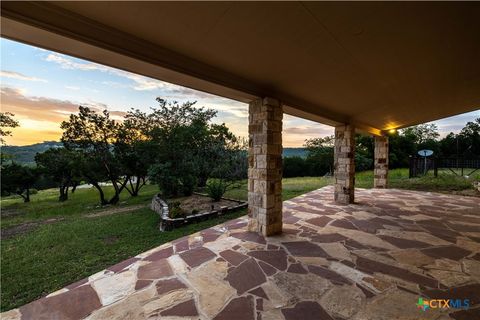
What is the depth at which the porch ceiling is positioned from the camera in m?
1.60

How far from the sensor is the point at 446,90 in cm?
408

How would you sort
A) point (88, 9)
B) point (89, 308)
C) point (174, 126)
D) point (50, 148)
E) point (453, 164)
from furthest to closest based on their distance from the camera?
point (453, 164)
point (50, 148)
point (174, 126)
point (89, 308)
point (88, 9)

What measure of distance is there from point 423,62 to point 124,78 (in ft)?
20.5

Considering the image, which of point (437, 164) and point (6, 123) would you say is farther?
point (437, 164)

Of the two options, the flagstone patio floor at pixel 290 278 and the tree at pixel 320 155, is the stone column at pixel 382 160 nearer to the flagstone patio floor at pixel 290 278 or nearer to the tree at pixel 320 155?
the flagstone patio floor at pixel 290 278

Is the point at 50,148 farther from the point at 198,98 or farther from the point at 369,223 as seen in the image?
the point at 369,223

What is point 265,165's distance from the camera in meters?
3.35

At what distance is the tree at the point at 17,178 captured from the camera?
926 centimetres

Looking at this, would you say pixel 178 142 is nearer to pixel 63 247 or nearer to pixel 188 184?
pixel 188 184

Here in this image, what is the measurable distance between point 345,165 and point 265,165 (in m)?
3.56

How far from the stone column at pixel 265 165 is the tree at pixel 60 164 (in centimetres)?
854

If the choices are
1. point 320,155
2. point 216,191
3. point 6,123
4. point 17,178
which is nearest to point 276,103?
point 216,191

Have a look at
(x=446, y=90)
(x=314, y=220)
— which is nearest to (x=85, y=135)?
(x=314, y=220)

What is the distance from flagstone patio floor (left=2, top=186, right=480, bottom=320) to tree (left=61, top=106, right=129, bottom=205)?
726cm
